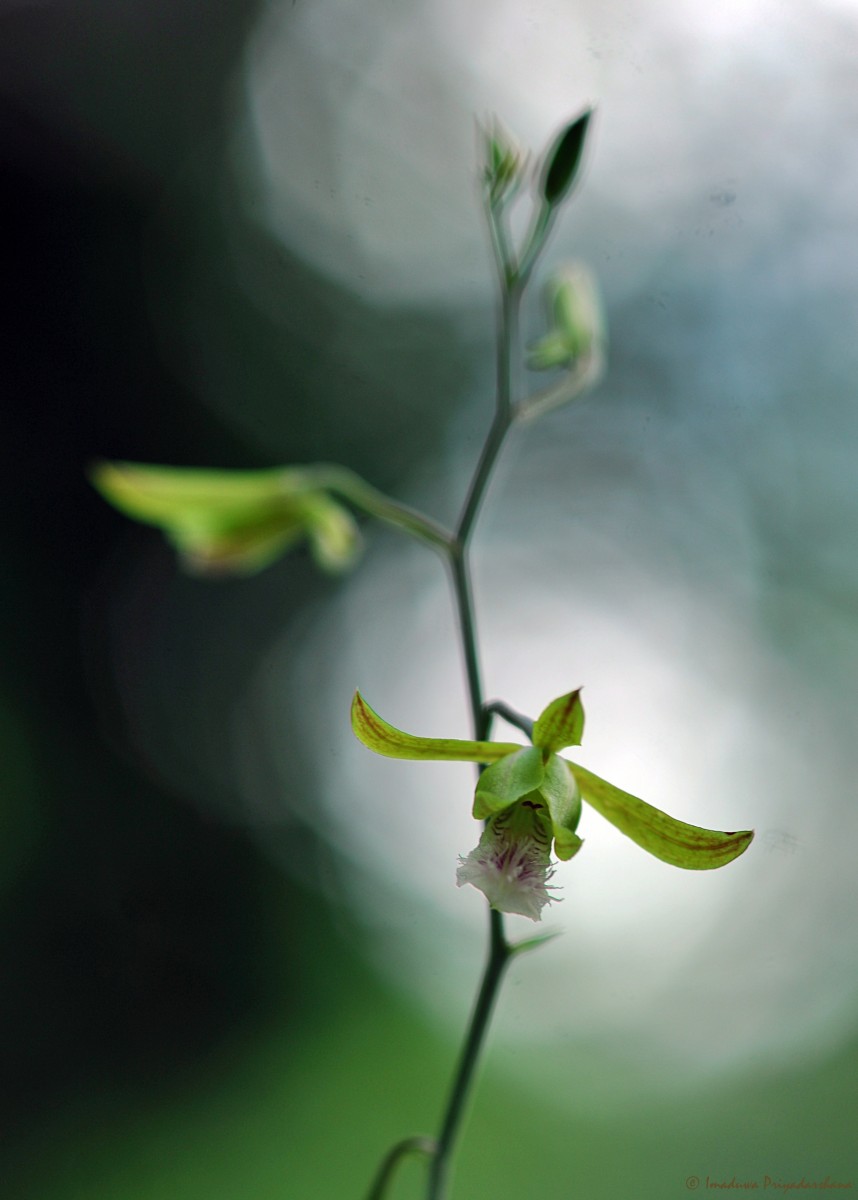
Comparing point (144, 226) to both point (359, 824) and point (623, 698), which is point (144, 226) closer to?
point (359, 824)

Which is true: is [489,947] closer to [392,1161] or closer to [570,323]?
[392,1161]

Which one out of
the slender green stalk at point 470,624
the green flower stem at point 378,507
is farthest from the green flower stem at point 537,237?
the green flower stem at point 378,507

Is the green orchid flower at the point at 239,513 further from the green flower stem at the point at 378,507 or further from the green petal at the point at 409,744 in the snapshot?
A: the green petal at the point at 409,744

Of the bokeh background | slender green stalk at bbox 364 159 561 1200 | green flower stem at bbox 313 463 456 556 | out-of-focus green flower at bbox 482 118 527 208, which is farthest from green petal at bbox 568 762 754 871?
the bokeh background

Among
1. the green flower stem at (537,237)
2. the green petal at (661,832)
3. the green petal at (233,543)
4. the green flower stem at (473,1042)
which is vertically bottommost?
the green flower stem at (473,1042)

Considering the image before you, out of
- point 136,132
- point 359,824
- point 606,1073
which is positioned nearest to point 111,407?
point 136,132

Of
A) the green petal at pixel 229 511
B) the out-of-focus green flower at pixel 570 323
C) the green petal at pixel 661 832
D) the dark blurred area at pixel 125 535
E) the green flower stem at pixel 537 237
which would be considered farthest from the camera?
the dark blurred area at pixel 125 535

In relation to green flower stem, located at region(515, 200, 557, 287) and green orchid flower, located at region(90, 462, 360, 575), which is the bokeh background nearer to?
green orchid flower, located at region(90, 462, 360, 575)

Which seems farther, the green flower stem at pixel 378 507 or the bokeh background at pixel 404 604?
the bokeh background at pixel 404 604
